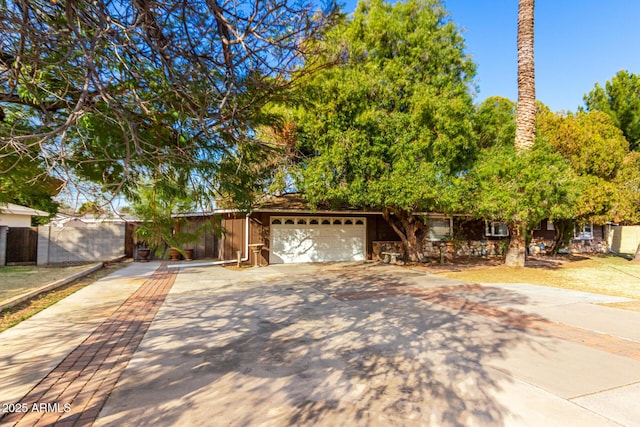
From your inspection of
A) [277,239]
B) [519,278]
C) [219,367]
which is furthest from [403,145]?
[219,367]

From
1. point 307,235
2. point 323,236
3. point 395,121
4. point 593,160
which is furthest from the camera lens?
point 323,236

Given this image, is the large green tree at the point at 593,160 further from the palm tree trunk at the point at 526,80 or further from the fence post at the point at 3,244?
the fence post at the point at 3,244

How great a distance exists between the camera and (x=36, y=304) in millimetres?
7082

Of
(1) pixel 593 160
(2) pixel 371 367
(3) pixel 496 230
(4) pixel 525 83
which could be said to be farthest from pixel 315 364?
(3) pixel 496 230

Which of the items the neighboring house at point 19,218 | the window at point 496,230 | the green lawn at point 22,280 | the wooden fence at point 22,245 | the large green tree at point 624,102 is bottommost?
the green lawn at point 22,280

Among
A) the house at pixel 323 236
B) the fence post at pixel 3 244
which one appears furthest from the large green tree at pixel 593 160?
the fence post at pixel 3 244

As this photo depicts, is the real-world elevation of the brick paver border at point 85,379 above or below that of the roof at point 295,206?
below

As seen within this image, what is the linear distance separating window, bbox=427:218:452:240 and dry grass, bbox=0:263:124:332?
1445 cm

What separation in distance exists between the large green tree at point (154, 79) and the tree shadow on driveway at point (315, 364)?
2016 millimetres

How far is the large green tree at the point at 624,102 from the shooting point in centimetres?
1886

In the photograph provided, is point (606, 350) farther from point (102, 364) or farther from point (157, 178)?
point (102, 364)

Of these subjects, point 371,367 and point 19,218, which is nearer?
point 371,367

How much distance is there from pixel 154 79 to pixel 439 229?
1659 centimetres

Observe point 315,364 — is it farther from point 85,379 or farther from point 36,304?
point 36,304
